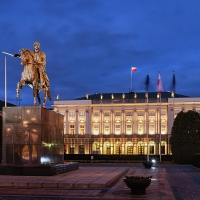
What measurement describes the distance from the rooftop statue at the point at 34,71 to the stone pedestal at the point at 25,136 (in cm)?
160

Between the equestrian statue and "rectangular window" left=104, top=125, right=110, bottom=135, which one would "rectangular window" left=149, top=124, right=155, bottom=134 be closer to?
"rectangular window" left=104, top=125, right=110, bottom=135

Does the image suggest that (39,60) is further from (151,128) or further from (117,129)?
(117,129)

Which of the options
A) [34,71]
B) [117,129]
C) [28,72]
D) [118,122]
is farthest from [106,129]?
[28,72]

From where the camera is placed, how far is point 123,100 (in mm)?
113188

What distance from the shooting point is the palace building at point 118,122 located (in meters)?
110

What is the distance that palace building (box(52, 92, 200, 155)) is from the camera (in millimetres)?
109875

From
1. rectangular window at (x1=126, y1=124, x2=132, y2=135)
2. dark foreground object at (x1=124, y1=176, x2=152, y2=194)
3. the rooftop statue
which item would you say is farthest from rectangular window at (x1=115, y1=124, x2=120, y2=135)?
dark foreground object at (x1=124, y1=176, x2=152, y2=194)

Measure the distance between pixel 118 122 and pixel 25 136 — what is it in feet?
303

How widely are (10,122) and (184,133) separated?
45.0 meters

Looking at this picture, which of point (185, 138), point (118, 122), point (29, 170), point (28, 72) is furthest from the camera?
point (118, 122)

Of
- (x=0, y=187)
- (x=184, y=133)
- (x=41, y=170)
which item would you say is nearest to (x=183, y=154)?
(x=184, y=133)

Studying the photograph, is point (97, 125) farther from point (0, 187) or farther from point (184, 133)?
point (0, 187)

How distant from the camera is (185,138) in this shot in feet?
211

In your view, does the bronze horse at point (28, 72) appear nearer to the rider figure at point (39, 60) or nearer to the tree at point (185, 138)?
the rider figure at point (39, 60)
